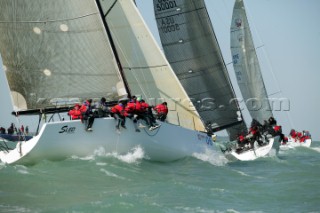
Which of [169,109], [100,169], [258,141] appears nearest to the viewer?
[100,169]

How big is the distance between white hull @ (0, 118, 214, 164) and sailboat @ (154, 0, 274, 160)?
10.4 metres

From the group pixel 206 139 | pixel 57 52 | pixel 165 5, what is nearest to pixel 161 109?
pixel 206 139

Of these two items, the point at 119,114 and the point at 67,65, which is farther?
the point at 67,65

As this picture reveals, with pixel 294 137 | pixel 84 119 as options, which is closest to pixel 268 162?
pixel 84 119

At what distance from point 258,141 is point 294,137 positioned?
27384mm

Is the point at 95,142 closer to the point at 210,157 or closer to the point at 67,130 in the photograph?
the point at 67,130

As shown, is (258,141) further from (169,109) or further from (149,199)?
(149,199)

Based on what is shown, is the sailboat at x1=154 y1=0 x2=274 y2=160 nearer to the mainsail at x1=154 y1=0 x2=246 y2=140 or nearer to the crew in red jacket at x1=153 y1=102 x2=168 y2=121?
the mainsail at x1=154 y1=0 x2=246 y2=140

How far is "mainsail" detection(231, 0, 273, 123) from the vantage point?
1511 inches

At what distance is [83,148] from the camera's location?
18.4m

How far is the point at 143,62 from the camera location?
22406 millimetres

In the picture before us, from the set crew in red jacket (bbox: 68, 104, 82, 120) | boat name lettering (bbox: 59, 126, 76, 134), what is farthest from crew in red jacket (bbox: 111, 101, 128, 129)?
boat name lettering (bbox: 59, 126, 76, 134)

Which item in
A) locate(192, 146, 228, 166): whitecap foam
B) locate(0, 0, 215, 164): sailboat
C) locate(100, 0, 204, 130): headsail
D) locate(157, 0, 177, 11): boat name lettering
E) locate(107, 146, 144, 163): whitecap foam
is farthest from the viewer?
locate(157, 0, 177, 11): boat name lettering

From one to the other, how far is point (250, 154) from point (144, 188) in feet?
47.1
